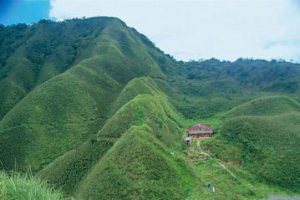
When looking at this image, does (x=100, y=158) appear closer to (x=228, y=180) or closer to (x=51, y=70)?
(x=228, y=180)

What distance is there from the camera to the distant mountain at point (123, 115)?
2222 cm

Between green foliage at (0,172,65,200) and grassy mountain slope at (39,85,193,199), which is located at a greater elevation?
green foliage at (0,172,65,200)

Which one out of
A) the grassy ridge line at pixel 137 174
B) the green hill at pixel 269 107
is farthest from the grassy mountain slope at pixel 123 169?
the green hill at pixel 269 107

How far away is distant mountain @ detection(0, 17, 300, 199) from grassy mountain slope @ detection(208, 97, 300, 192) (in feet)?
0.40

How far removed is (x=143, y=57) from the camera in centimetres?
7875

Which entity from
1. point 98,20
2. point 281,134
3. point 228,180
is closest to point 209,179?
point 228,180

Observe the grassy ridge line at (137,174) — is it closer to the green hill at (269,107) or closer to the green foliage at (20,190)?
the green foliage at (20,190)

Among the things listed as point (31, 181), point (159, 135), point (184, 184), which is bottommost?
point (184, 184)

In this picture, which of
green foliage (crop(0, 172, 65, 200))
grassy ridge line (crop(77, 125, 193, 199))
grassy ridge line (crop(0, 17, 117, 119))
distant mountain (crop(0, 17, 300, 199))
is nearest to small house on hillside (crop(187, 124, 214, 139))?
distant mountain (crop(0, 17, 300, 199))

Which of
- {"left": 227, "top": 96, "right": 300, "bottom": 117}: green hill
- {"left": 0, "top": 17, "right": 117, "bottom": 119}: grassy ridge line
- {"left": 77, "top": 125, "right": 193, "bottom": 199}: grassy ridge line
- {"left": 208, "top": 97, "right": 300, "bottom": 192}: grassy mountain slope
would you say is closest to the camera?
{"left": 77, "top": 125, "right": 193, "bottom": 199}: grassy ridge line

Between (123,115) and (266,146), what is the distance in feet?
59.6

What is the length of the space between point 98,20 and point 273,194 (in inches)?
3674

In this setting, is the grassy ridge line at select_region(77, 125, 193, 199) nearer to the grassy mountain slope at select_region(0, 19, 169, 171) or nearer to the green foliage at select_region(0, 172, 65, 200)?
the green foliage at select_region(0, 172, 65, 200)

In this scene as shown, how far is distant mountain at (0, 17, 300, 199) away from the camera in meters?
22.2
